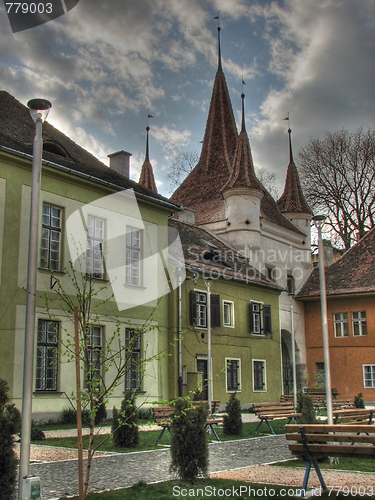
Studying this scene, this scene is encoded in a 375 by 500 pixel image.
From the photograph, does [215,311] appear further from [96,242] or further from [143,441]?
[143,441]

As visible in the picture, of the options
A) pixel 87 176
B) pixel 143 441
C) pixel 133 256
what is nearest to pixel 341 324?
pixel 133 256

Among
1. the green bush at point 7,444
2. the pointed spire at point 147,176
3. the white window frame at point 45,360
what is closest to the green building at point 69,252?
the white window frame at point 45,360

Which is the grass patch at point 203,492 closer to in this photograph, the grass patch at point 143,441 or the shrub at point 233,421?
the grass patch at point 143,441

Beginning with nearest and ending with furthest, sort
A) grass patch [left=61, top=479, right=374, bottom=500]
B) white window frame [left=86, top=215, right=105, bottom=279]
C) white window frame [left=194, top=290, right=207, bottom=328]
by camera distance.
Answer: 1. grass patch [left=61, top=479, right=374, bottom=500]
2. white window frame [left=86, top=215, right=105, bottom=279]
3. white window frame [left=194, top=290, right=207, bottom=328]

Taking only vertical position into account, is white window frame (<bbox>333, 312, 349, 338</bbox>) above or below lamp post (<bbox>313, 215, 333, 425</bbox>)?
above

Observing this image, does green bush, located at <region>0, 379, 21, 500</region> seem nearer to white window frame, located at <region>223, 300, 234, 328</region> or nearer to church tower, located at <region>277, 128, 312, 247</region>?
white window frame, located at <region>223, 300, 234, 328</region>

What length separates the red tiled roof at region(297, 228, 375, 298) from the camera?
3525cm

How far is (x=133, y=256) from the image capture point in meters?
22.2

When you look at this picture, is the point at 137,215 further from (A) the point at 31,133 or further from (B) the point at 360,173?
(B) the point at 360,173

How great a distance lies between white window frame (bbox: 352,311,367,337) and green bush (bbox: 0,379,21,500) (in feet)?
98.9

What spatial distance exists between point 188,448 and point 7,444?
2.45 metres

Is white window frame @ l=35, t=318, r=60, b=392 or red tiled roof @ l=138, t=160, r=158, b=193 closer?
white window frame @ l=35, t=318, r=60, b=392

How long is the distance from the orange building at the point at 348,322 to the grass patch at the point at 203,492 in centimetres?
2694

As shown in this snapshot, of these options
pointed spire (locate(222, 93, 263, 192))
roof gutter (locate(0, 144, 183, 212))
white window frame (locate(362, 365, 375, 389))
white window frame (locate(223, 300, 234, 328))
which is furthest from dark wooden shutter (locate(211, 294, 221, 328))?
white window frame (locate(362, 365, 375, 389))
